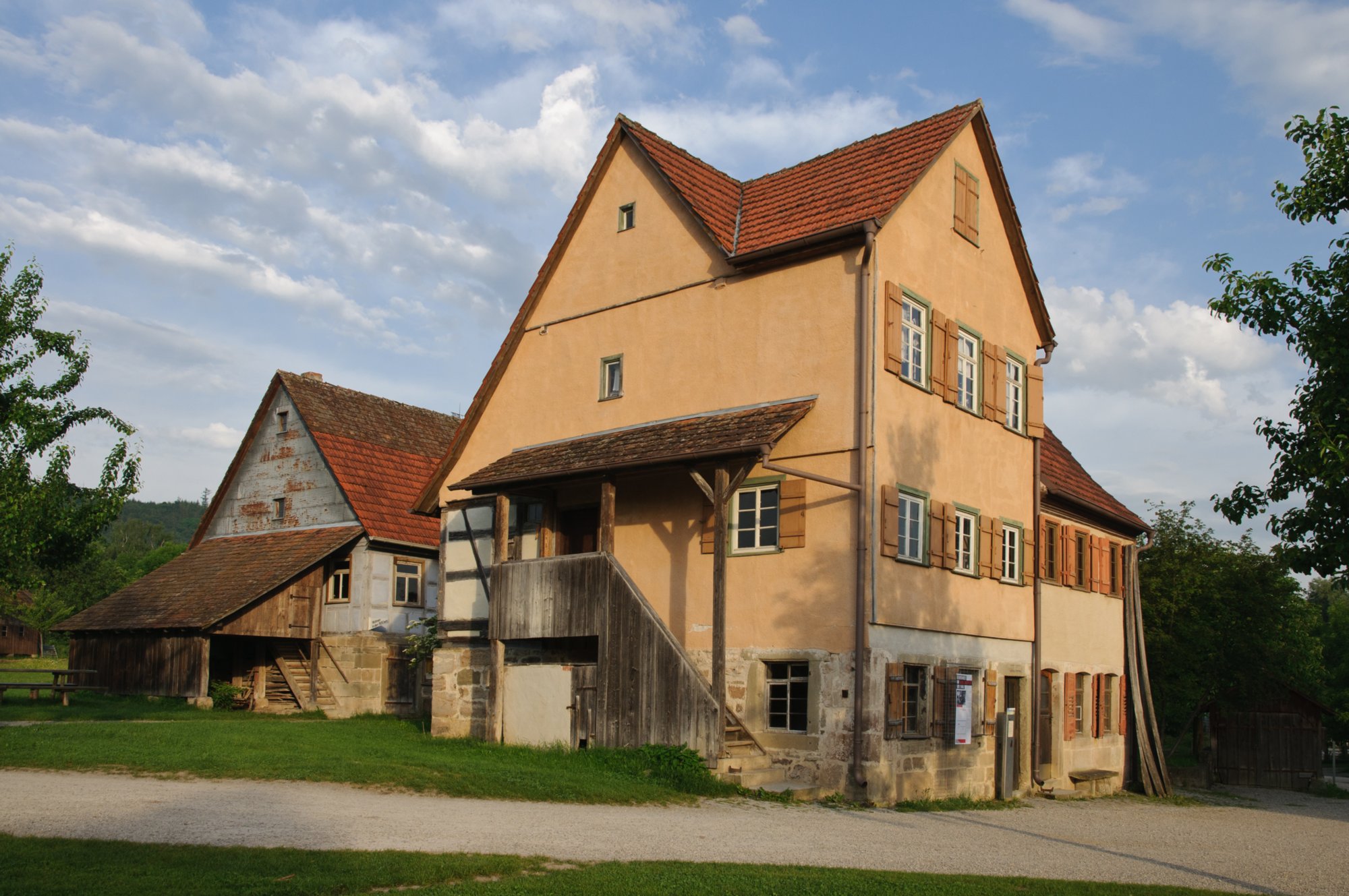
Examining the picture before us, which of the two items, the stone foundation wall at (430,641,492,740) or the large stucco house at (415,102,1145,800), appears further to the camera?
the stone foundation wall at (430,641,492,740)

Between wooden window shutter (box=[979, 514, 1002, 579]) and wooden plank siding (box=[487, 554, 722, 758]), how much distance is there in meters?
5.91

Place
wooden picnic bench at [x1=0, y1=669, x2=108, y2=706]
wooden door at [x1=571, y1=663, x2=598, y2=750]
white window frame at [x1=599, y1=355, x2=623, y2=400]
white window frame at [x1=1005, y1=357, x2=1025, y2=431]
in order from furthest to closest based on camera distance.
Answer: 1. wooden picnic bench at [x1=0, y1=669, x2=108, y2=706]
2. white window frame at [x1=1005, y1=357, x2=1025, y2=431]
3. white window frame at [x1=599, y1=355, x2=623, y2=400]
4. wooden door at [x1=571, y1=663, x2=598, y2=750]

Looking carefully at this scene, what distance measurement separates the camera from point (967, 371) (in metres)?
21.7

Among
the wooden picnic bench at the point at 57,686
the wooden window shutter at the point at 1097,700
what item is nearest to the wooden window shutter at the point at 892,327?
the wooden window shutter at the point at 1097,700

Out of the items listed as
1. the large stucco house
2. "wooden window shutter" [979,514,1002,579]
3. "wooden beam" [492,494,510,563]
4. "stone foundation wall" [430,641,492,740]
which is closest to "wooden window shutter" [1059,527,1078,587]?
the large stucco house

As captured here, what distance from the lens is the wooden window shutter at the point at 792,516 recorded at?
60.3 ft

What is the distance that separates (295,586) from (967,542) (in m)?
17.1

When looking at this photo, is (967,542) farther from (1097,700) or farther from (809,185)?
(1097,700)

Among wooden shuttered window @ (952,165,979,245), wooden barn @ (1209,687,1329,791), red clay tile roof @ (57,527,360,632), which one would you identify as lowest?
wooden barn @ (1209,687,1329,791)

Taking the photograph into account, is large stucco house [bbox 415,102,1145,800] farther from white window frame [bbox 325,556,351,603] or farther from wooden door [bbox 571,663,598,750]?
white window frame [bbox 325,556,351,603]

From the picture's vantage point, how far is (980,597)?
2105 centimetres

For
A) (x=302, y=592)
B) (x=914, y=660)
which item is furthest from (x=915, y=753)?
(x=302, y=592)

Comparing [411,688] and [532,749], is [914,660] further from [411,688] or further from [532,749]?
[411,688]

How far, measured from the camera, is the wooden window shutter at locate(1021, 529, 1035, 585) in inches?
898
